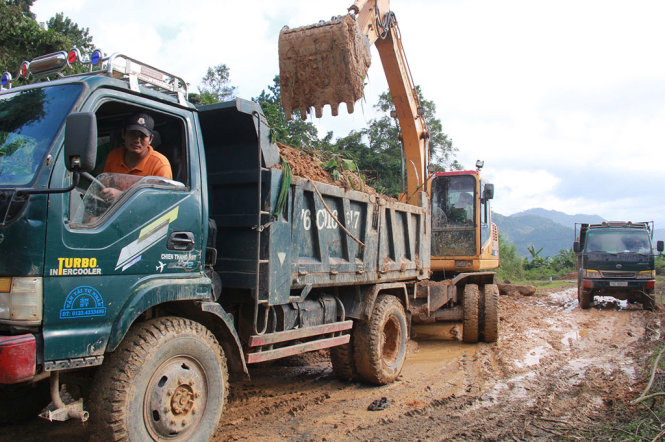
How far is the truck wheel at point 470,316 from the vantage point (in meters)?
9.00

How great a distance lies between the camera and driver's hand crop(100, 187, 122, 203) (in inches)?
138

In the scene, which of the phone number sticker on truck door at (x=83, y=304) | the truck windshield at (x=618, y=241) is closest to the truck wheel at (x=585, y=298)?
the truck windshield at (x=618, y=241)

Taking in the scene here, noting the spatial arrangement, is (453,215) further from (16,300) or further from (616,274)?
(16,300)

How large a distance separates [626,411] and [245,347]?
368 centimetres

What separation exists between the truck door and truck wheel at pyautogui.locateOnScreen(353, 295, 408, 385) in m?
2.70

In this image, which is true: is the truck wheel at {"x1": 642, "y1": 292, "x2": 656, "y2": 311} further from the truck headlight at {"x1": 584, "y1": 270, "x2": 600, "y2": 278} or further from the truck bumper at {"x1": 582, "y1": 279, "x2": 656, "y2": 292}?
the truck headlight at {"x1": 584, "y1": 270, "x2": 600, "y2": 278}

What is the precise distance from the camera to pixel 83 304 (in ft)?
10.5

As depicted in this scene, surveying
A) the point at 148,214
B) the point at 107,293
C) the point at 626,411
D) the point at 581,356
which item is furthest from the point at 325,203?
the point at 581,356

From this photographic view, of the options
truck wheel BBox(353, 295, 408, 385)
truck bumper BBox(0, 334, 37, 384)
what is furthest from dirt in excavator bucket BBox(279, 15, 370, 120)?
truck bumper BBox(0, 334, 37, 384)

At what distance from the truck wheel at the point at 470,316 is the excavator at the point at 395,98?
0.85 m

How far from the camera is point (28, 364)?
2.91 m

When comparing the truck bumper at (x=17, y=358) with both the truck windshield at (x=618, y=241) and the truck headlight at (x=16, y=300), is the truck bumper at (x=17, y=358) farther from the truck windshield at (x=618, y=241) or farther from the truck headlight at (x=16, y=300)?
the truck windshield at (x=618, y=241)

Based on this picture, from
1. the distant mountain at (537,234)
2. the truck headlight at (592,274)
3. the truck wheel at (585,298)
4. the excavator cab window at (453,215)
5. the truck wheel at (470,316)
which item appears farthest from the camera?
the distant mountain at (537,234)

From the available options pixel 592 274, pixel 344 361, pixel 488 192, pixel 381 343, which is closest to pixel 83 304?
pixel 344 361
